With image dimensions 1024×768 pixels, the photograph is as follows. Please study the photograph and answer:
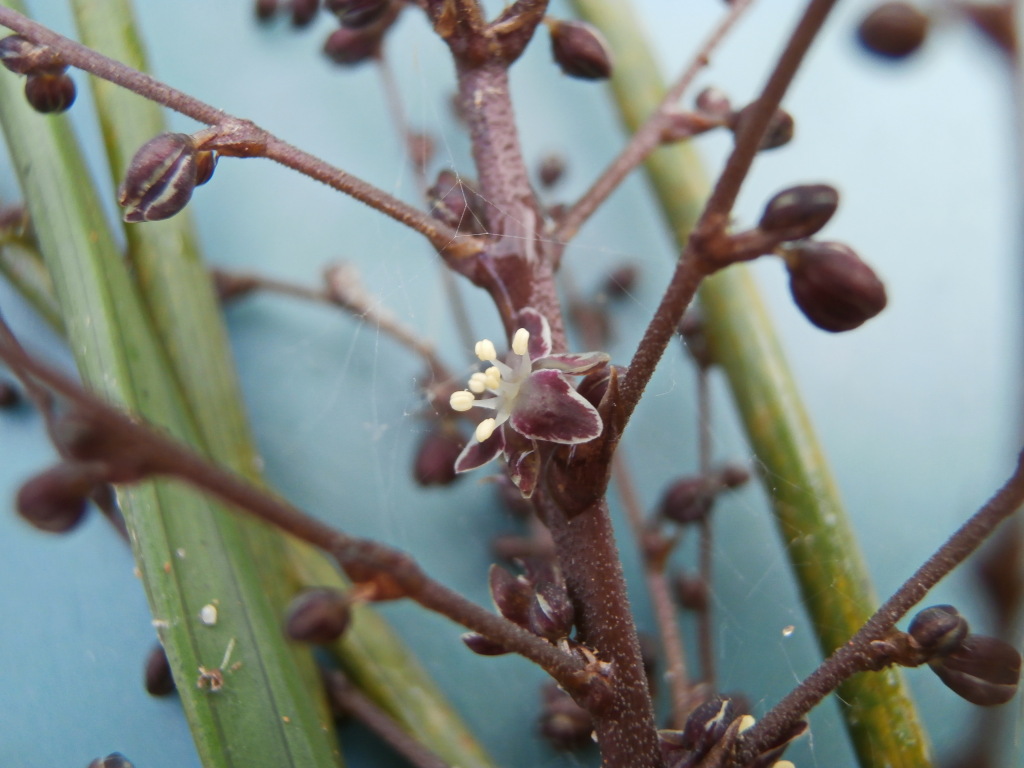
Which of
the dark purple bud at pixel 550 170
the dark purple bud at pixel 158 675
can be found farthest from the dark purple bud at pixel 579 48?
the dark purple bud at pixel 158 675

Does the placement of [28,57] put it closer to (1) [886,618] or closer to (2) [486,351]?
(2) [486,351]

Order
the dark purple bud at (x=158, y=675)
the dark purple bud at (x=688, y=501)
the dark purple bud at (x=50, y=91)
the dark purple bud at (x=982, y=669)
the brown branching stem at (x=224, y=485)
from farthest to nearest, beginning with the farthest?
the dark purple bud at (x=688, y=501) < the dark purple bud at (x=158, y=675) < the dark purple bud at (x=50, y=91) < the dark purple bud at (x=982, y=669) < the brown branching stem at (x=224, y=485)

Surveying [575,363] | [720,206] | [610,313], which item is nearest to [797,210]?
[720,206]

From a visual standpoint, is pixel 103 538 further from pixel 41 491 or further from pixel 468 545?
pixel 41 491

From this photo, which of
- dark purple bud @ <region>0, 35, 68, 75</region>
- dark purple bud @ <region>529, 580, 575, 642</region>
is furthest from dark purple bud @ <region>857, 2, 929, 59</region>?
dark purple bud @ <region>0, 35, 68, 75</region>

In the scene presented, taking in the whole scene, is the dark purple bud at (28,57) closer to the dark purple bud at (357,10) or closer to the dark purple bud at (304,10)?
the dark purple bud at (357,10)

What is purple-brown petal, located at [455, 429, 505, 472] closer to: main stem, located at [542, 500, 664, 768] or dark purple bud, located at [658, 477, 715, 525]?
main stem, located at [542, 500, 664, 768]
